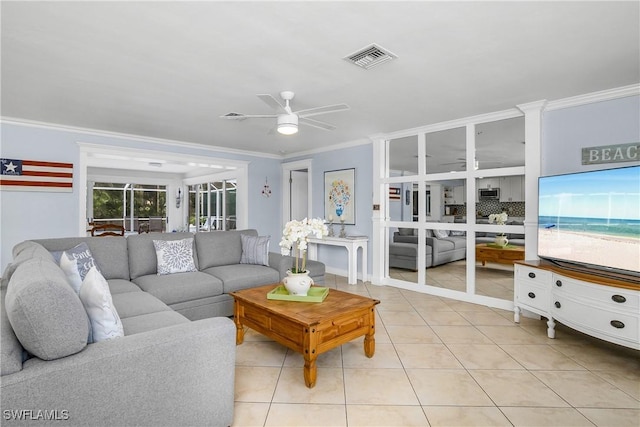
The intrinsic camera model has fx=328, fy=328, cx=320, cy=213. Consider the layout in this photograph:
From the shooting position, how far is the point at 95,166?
8.48 m

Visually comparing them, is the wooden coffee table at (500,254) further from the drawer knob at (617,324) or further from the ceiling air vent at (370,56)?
the ceiling air vent at (370,56)

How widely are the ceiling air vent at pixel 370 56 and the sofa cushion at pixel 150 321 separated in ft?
7.16

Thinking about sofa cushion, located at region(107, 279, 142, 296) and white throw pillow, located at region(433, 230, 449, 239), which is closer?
sofa cushion, located at region(107, 279, 142, 296)

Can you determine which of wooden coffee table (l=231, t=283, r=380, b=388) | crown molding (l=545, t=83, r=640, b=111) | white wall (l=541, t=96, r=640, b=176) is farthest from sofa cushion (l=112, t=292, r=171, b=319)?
crown molding (l=545, t=83, r=640, b=111)

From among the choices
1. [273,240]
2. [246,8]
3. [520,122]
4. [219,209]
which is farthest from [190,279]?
[219,209]

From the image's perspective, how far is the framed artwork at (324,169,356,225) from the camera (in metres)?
5.61

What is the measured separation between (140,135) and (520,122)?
5.27 metres

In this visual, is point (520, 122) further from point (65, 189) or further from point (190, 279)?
point (65, 189)

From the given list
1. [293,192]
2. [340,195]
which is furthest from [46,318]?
[293,192]

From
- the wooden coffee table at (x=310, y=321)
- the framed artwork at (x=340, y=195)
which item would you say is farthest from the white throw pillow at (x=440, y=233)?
the wooden coffee table at (x=310, y=321)

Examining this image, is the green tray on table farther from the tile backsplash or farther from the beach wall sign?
the beach wall sign

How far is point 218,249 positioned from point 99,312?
2.57m

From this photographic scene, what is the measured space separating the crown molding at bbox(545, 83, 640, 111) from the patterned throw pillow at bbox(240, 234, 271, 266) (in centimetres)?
359

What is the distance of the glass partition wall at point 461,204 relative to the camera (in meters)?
4.16
